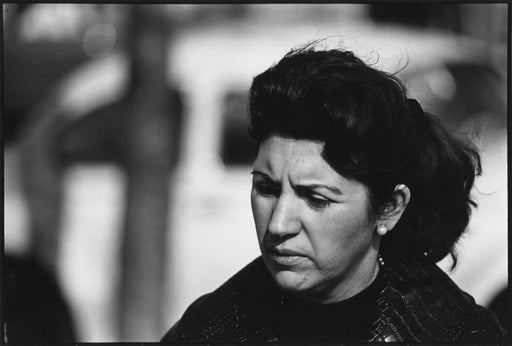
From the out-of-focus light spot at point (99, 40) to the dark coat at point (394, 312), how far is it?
2424mm

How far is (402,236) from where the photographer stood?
2.63 metres

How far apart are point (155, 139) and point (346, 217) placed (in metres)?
2.25

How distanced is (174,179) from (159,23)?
2.95ft

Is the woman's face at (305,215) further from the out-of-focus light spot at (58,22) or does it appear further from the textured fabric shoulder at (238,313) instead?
the out-of-focus light spot at (58,22)

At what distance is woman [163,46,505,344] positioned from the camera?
2379 millimetres

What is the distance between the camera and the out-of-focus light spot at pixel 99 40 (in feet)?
15.6

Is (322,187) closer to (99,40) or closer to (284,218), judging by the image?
(284,218)

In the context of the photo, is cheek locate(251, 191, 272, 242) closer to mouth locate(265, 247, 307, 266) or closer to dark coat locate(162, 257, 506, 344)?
mouth locate(265, 247, 307, 266)

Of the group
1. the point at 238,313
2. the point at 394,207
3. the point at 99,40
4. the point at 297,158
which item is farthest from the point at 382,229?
the point at 99,40

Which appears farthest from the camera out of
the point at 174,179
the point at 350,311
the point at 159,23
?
the point at 174,179

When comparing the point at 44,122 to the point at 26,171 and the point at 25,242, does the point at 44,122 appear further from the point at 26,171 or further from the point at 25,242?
the point at 25,242

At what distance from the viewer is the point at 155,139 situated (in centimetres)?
450

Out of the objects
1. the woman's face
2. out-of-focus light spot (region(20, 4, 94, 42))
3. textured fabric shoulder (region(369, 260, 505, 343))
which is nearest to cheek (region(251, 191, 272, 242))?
the woman's face

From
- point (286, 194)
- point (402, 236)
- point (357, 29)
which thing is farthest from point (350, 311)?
point (357, 29)
